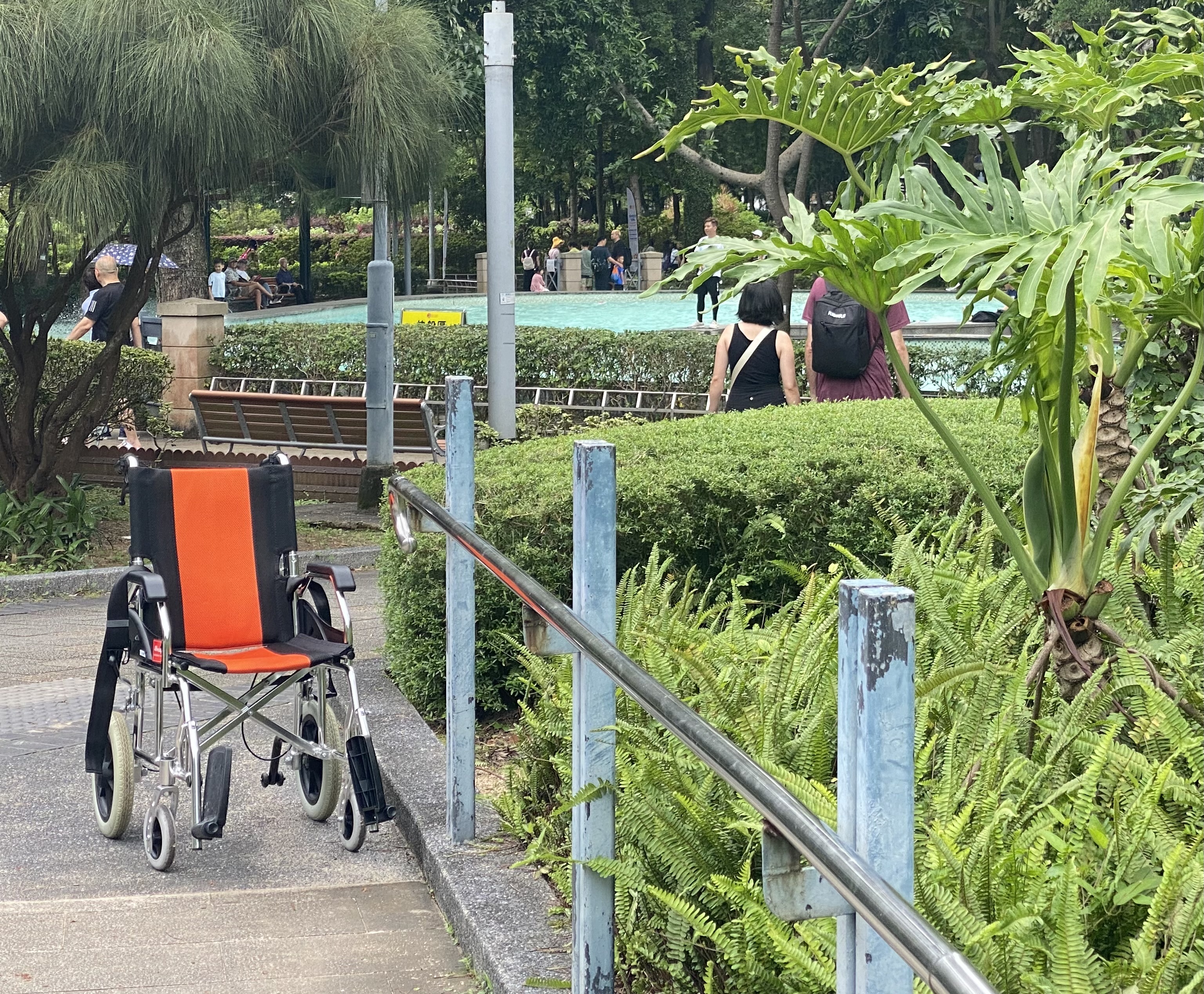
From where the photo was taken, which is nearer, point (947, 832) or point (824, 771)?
point (947, 832)

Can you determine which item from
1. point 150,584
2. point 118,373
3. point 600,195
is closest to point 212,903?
point 150,584

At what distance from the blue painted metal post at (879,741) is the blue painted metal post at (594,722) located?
139cm

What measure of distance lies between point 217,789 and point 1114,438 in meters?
2.94

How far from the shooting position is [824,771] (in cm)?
333

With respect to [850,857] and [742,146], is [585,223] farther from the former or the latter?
[850,857]

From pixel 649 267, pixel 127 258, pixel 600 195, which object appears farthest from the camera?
pixel 600 195

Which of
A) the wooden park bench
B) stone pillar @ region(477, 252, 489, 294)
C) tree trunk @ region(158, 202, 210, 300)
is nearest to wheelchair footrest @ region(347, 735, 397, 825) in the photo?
the wooden park bench

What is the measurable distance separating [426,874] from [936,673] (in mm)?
1686

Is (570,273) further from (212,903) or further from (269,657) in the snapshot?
(212,903)

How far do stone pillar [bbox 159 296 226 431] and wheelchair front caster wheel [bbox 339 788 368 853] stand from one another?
12.4 m

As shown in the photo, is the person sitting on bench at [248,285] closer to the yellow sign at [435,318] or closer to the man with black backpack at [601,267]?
the man with black backpack at [601,267]

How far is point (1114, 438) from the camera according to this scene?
4.76 meters


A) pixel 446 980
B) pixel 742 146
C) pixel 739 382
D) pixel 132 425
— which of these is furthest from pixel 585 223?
pixel 446 980

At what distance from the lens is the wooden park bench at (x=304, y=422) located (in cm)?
1241
